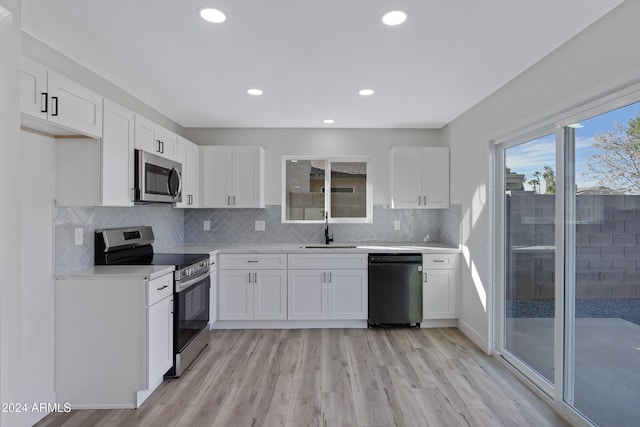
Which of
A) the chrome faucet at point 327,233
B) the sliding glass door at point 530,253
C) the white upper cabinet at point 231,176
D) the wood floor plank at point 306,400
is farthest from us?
the chrome faucet at point 327,233

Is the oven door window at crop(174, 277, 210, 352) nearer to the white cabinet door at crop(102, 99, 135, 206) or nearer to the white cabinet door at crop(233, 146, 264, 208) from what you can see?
the white cabinet door at crop(102, 99, 135, 206)

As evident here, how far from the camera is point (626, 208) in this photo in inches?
75.1

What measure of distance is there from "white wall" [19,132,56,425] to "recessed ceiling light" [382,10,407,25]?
2268mm

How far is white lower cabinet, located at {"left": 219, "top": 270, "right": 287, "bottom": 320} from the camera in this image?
3.92 meters

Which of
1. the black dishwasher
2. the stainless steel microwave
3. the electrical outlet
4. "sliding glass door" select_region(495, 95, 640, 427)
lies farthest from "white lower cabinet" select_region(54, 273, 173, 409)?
"sliding glass door" select_region(495, 95, 640, 427)

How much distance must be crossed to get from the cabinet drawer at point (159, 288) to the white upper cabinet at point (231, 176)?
167 cm

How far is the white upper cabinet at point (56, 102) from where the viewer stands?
1.82 m

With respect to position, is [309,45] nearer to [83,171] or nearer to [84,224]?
[83,171]

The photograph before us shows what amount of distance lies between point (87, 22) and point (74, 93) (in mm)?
418

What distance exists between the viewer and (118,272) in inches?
97.3

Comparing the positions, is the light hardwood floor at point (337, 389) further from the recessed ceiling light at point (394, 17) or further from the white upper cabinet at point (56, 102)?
the recessed ceiling light at point (394, 17)

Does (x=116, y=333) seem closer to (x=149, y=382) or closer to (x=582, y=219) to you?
(x=149, y=382)

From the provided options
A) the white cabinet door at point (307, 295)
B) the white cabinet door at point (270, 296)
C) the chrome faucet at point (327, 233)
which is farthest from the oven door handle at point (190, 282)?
the chrome faucet at point (327, 233)

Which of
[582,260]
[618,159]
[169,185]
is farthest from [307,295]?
[618,159]
